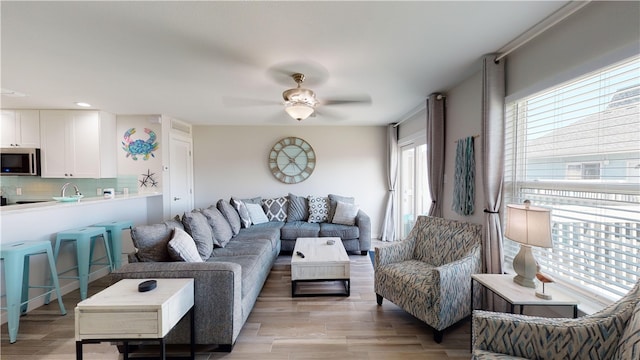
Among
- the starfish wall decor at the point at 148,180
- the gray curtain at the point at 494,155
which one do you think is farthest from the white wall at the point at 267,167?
the gray curtain at the point at 494,155

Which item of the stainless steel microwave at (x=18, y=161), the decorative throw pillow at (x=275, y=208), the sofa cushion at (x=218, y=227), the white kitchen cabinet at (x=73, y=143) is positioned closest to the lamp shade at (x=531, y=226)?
the sofa cushion at (x=218, y=227)

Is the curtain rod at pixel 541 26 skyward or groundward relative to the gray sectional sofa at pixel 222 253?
skyward

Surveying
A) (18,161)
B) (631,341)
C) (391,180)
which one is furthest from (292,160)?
(631,341)

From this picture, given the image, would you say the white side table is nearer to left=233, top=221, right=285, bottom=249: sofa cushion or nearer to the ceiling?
the ceiling

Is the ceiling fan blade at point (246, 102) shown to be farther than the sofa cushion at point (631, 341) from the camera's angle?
Yes

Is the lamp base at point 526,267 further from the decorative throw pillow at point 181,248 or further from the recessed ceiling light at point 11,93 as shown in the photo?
the recessed ceiling light at point 11,93

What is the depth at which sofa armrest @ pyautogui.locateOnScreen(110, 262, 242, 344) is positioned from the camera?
5.93ft

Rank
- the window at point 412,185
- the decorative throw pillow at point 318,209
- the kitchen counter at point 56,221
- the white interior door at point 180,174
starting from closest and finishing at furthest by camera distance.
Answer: the kitchen counter at point 56,221 → the window at point 412,185 → the white interior door at point 180,174 → the decorative throw pillow at point 318,209

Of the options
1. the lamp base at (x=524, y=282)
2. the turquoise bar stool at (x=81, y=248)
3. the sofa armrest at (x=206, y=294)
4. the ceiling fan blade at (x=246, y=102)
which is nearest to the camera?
the lamp base at (x=524, y=282)

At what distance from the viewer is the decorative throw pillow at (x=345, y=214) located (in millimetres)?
4348

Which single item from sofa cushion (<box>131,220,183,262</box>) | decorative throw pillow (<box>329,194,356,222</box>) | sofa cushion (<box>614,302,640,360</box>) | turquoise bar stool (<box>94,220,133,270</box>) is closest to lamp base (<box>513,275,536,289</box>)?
sofa cushion (<box>614,302,640,360</box>)

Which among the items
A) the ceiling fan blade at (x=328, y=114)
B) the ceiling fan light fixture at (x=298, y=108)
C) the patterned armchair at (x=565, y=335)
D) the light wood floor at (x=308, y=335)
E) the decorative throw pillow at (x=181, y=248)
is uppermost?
the ceiling fan blade at (x=328, y=114)

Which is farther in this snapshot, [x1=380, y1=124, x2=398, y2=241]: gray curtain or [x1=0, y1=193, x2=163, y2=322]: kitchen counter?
[x1=380, y1=124, x2=398, y2=241]: gray curtain

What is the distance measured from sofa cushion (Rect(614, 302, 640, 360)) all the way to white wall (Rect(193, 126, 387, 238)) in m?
4.09
